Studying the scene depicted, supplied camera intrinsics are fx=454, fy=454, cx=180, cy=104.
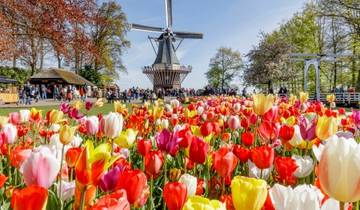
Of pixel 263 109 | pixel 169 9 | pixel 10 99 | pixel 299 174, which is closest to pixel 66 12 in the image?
pixel 263 109

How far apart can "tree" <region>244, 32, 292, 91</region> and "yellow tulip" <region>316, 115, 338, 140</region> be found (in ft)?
149

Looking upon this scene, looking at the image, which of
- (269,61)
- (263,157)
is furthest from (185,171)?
(269,61)

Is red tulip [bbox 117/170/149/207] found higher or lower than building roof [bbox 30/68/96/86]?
lower

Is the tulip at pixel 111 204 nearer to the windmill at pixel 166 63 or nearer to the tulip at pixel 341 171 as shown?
the tulip at pixel 341 171

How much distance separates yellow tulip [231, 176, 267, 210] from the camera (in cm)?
105

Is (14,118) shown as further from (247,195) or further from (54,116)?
(247,195)

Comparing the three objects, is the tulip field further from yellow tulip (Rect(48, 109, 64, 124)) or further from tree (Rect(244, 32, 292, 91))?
tree (Rect(244, 32, 292, 91))

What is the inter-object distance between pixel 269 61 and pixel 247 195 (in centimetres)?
4896

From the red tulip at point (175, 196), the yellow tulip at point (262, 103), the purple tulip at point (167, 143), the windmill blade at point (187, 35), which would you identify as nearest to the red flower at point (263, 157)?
the purple tulip at point (167, 143)

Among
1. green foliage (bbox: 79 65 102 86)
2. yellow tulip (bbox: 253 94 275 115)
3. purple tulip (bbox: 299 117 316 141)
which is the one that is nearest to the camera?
purple tulip (bbox: 299 117 316 141)

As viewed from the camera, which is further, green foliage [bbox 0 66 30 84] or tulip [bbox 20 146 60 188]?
green foliage [bbox 0 66 30 84]

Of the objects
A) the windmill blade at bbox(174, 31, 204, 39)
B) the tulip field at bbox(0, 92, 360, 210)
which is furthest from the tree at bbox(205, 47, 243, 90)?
the tulip field at bbox(0, 92, 360, 210)

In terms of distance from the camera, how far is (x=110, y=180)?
1546 mm

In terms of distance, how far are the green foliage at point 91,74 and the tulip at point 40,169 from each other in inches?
2385
